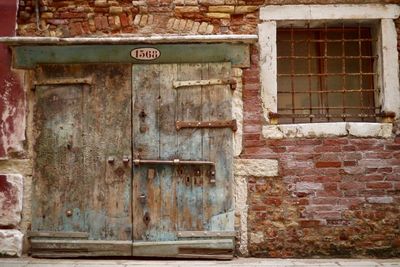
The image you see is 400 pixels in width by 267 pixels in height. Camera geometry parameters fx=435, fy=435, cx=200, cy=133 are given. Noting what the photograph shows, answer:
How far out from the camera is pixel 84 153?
4.41m

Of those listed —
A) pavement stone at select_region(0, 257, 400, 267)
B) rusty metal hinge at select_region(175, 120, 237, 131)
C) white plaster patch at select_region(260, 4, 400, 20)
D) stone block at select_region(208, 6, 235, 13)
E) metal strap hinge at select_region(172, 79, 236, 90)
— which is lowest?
Answer: pavement stone at select_region(0, 257, 400, 267)

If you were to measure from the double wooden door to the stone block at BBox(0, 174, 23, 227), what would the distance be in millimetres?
162

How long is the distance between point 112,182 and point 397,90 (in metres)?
3.04

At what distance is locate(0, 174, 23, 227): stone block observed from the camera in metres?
4.36

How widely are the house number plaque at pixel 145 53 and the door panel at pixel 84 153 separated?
16 centimetres

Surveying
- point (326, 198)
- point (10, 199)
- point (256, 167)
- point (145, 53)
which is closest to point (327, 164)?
point (326, 198)

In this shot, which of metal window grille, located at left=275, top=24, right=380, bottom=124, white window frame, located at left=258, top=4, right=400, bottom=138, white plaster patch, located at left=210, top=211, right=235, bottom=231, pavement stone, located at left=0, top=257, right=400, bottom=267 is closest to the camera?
pavement stone, located at left=0, top=257, right=400, bottom=267

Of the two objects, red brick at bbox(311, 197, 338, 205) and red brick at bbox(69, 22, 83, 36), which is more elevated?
red brick at bbox(69, 22, 83, 36)

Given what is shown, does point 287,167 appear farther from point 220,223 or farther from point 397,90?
point 397,90

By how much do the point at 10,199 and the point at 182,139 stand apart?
1.83 metres

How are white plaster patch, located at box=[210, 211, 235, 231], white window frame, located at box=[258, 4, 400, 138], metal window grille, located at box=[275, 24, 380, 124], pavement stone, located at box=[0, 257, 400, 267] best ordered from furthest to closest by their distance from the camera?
1. metal window grille, located at box=[275, 24, 380, 124]
2. white window frame, located at box=[258, 4, 400, 138]
3. white plaster patch, located at box=[210, 211, 235, 231]
4. pavement stone, located at box=[0, 257, 400, 267]

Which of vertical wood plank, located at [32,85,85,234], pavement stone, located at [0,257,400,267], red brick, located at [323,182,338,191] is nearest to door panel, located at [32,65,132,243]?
vertical wood plank, located at [32,85,85,234]

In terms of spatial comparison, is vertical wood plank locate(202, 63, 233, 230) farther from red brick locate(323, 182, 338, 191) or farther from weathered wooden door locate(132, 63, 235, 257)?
red brick locate(323, 182, 338, 191)

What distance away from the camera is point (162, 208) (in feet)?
14.3
